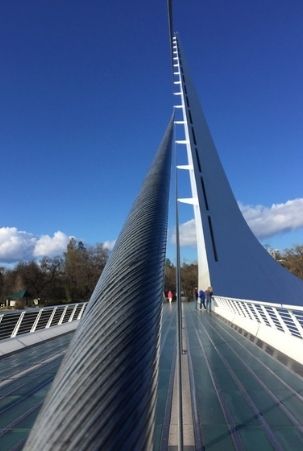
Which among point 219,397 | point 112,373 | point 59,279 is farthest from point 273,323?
point 59,279

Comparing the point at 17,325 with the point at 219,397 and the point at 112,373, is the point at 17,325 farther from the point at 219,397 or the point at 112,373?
the point at 112,373

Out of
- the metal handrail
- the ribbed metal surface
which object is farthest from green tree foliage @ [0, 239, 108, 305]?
the ribbed metal surface

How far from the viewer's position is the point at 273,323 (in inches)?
373

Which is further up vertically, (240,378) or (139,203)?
(139,203)

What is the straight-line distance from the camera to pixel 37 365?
25.6 feet

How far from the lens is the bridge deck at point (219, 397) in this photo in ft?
12.6

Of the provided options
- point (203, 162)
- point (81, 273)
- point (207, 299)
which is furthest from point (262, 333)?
point (81, 273)

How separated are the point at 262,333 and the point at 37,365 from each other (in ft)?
16.7

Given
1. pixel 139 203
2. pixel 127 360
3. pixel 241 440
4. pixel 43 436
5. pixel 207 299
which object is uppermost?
pixel 207 299

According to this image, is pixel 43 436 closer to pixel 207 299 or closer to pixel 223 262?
pixel 207 299

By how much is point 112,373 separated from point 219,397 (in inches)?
184

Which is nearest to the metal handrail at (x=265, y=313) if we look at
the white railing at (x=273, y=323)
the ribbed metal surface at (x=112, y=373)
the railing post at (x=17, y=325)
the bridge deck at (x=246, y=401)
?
the white railing at (x=273, y=323)

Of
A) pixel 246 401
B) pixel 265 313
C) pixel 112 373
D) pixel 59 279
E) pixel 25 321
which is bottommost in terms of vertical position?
pixel 246 401

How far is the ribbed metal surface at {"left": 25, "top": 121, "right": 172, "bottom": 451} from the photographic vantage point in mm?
869
